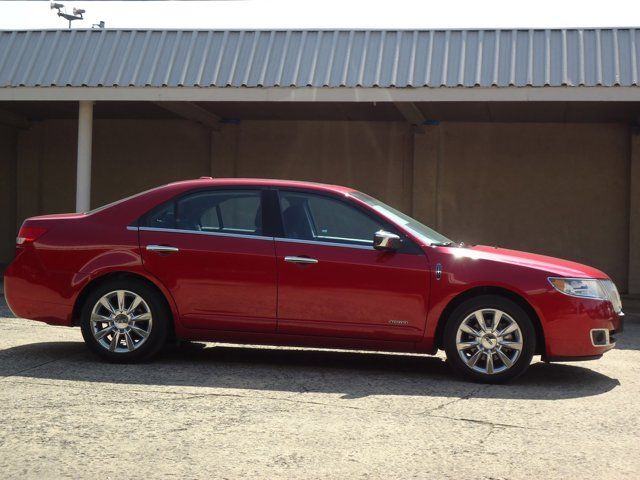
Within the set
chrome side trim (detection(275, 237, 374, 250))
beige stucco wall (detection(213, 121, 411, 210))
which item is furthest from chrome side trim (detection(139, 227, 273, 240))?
beige stucco wall (detection(213, 121, 411, 210))

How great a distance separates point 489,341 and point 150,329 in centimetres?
269

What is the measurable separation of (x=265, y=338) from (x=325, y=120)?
1193 centimetres

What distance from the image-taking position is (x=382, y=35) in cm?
1444

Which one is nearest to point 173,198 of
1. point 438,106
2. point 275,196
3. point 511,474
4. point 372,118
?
point 275,196

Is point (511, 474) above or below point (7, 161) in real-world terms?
below

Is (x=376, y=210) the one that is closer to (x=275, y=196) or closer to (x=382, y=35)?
(x=275, y=196)

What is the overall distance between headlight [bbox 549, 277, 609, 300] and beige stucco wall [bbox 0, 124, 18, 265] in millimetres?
16192

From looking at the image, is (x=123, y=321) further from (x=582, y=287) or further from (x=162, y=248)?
(x=582, y=287)

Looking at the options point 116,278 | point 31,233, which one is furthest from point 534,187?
point 31,233

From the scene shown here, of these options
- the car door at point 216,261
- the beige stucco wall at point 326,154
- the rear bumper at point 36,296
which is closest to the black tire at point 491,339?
the car door at point 216,261

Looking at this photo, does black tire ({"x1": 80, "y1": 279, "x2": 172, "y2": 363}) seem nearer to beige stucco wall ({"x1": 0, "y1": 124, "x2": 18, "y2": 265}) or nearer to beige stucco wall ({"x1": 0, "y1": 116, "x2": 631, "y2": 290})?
beige stucco wall ({"x1": 0, "y1": 116, "x2": 631, "y2": 290})

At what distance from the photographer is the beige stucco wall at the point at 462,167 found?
18.1 metres

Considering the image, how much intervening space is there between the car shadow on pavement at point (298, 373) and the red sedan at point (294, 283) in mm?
242

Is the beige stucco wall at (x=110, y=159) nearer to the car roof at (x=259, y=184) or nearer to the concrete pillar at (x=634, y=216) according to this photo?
the concrete pillar at (x=634, y=216)
